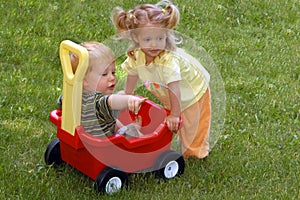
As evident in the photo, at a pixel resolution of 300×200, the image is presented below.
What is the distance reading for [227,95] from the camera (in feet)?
17.8

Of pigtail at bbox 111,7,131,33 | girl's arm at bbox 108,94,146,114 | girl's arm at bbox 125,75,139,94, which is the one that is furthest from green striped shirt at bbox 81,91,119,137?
pigtail at bbox 111,7,131,33

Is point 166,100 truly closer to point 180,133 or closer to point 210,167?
point 180,133

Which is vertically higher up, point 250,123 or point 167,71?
point 167,71

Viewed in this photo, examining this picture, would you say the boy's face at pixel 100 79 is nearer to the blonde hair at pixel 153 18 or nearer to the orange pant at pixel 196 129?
the blonde hair at pixel 153 18

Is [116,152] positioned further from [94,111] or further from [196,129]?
[196,129]

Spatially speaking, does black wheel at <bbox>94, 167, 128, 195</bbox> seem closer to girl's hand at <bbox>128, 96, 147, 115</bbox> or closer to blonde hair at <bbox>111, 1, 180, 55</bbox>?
girl's hand at <bbox>128, 96, 147, 115</bbox>

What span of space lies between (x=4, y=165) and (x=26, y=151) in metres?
0.26

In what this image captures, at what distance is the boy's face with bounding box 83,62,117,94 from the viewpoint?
149 inches

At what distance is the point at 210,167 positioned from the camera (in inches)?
167

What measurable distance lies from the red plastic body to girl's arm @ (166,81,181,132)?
51 millimetres

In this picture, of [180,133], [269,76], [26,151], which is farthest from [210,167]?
[269,76]

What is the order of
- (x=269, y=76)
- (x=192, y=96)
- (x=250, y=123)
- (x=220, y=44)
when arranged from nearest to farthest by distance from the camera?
(x=192, y=96)
(x=250, y=123)
(x=269, y=76)
(x=220, y=44)

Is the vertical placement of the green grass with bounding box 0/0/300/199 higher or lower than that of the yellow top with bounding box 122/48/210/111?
lower

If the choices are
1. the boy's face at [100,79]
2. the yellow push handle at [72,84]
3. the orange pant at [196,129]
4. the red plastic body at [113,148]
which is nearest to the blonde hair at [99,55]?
the boy's face at [100,79]
